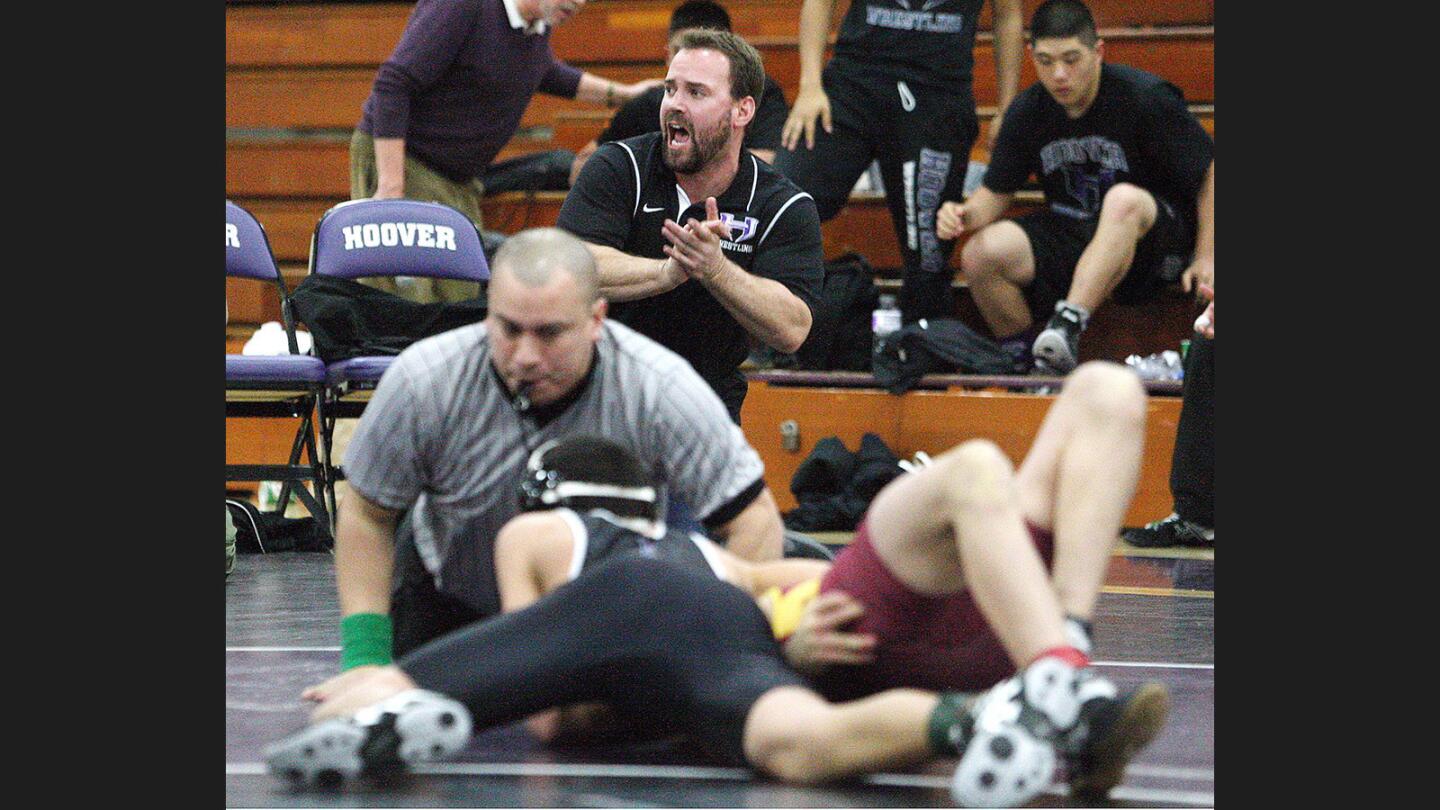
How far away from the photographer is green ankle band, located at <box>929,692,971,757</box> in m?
2.63

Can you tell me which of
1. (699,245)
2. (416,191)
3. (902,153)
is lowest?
(699,245)

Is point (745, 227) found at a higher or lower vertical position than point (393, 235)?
lower

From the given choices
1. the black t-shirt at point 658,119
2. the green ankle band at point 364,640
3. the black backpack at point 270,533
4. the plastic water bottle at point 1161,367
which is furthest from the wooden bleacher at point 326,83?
the green ankle band at point 364,640

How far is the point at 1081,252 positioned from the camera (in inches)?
286

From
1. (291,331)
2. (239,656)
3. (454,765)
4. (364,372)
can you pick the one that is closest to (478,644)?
(454,765)

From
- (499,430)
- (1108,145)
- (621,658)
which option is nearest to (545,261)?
(499,430)

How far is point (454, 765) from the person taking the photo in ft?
9.91

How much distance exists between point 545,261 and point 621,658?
73cm

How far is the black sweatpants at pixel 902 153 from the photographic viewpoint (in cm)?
727

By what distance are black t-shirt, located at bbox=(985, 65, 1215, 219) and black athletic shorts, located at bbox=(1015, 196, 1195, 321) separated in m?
0.06

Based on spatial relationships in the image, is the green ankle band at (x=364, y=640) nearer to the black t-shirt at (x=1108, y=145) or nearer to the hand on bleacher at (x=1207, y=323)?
the hand on bleacher at (x=1207, y=323)

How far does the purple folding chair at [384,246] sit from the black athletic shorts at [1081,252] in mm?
Result: 2256

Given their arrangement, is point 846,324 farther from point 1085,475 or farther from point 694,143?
point 1085,475

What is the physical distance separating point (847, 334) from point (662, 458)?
13.9 feet
